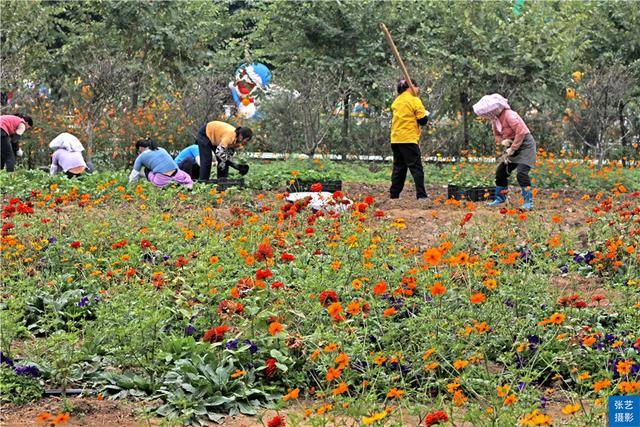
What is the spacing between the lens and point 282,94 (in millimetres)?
18531

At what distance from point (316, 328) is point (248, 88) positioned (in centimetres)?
1618

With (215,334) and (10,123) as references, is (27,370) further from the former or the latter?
(10,123)

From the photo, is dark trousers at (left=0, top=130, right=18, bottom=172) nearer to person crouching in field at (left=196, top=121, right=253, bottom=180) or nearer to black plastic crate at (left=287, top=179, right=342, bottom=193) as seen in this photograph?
person crouching in field at (left=196, top=121, right=253, bottom=180)

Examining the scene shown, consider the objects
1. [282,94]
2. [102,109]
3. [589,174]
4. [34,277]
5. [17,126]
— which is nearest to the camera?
[34,277]

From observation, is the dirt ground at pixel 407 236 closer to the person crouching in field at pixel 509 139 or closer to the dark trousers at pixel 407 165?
the dark trousers at pixel 407 165

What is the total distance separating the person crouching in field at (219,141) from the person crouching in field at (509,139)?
2.63 m

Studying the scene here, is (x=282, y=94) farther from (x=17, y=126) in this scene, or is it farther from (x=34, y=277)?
(x=34, y=277)

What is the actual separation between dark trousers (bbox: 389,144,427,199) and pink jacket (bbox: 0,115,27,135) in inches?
190

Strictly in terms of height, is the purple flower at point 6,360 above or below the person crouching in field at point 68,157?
below

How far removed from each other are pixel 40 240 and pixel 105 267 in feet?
1.78

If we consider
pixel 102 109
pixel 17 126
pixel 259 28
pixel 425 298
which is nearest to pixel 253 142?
pixel 259 28

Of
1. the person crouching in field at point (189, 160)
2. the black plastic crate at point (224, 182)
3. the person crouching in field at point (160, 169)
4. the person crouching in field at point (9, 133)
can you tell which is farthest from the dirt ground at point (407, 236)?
the person crouching in field at point (9, 133)

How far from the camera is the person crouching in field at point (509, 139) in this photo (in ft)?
33.7

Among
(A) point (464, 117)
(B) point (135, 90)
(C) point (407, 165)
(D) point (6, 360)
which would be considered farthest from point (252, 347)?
(A) point (464, 117)
